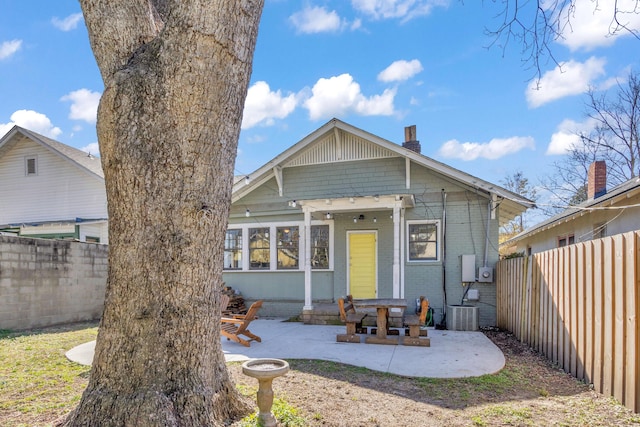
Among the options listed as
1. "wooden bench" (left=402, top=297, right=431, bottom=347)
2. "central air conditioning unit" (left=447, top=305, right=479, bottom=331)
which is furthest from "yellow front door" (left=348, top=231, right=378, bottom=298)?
"wooden bench" (left=402, top=297, right=431, bottom=347)

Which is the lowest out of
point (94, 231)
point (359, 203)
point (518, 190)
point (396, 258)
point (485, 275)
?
point (485, 275)

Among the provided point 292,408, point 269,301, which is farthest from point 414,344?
point 269,301

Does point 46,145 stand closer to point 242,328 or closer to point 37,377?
point 242,328

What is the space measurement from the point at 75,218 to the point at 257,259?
329 inches

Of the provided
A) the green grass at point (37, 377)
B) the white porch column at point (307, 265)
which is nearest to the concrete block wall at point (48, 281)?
the green grass at point (37, 377)

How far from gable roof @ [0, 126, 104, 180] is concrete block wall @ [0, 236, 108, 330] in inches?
216

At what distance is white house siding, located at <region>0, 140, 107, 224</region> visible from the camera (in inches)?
572

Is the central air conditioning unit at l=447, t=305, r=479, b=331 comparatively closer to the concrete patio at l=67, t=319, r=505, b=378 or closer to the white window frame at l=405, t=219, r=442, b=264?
the concrete patio at l=67, t=319, r=505, b=378

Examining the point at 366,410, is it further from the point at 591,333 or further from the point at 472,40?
the point at 472,40

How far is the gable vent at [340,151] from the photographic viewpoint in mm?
9979

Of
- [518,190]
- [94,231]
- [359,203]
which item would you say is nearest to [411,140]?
[359,203]

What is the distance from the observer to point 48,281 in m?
8.83

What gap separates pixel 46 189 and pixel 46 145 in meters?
1.78

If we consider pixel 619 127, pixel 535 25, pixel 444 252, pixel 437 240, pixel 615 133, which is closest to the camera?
pixel 535 25
